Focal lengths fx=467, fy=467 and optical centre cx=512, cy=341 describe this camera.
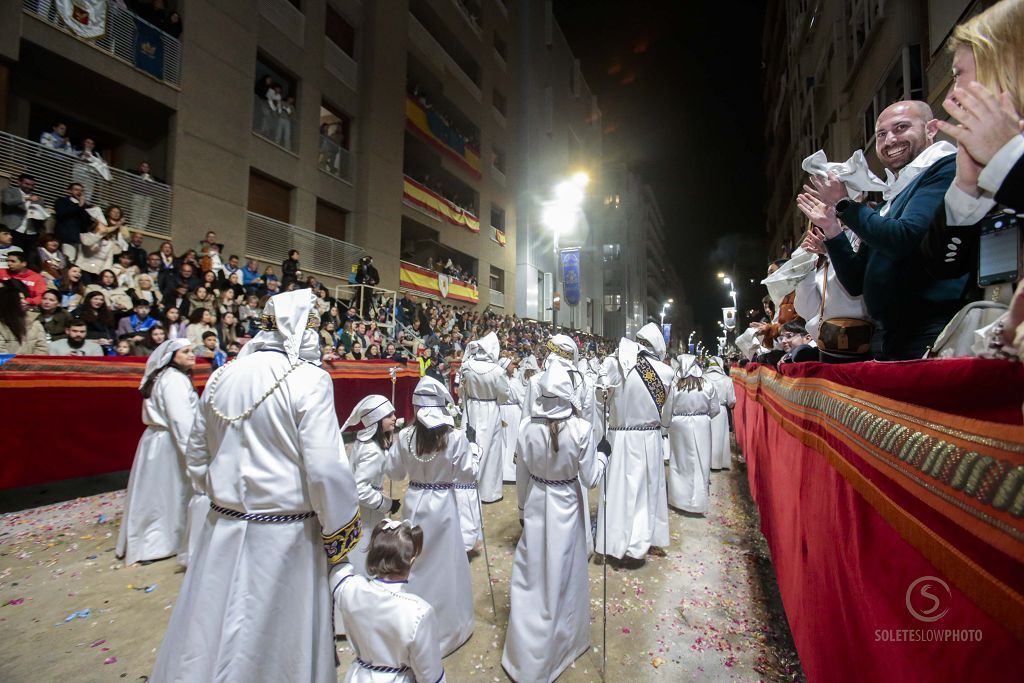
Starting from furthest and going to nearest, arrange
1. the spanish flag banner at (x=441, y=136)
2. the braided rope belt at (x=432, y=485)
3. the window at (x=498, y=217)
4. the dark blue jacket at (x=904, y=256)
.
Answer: the window at (x=498, y=217), the spanish flag banner at (x=441, y=136), the braided rope belt at (x=432, y=485), the dark blue jacket at (x=904, y=256)

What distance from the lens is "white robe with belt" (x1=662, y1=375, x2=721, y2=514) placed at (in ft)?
22.1

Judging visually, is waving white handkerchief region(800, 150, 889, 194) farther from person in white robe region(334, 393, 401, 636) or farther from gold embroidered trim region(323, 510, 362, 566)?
person in white robe region(334, 393, 401, 636)

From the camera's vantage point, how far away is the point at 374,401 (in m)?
3.71

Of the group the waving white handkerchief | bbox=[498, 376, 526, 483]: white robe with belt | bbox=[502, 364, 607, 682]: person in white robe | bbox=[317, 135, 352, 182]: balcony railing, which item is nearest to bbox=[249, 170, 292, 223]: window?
bbox=[317, 135, 352, 182]: balcony railing

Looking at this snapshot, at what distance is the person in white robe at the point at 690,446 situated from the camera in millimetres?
6723

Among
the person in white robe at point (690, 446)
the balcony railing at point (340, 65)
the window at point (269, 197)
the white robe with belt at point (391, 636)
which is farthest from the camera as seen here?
the balcony railing at point (340, 65)

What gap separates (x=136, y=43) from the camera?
10.5 metres

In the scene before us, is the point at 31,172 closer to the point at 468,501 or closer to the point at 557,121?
the point at 468,501

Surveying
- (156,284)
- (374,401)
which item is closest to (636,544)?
(374,401)

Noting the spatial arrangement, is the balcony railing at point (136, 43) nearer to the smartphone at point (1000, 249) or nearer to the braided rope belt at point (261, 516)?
the braided rope belt at point (261, 516)

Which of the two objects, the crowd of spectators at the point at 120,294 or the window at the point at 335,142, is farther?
the window at the point at 335,142

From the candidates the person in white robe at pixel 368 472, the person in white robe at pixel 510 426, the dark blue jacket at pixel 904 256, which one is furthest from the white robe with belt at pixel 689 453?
the dark blue jacket at pixel 904 256

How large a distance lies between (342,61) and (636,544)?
18534 mm

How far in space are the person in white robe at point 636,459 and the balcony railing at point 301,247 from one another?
11780 millimetres
